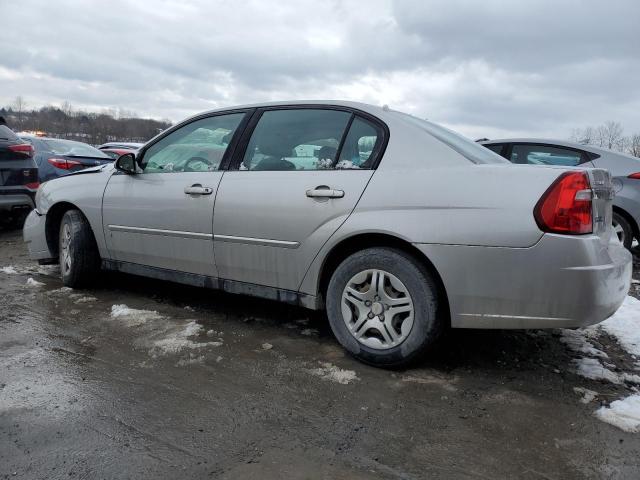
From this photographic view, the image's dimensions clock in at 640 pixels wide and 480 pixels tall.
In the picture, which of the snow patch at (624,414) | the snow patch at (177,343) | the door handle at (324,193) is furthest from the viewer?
the snow patch at (177,343)

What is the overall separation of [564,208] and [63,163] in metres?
7.93

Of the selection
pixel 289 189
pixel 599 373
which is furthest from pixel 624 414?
pixel 289 189

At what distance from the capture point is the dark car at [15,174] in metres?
6.51

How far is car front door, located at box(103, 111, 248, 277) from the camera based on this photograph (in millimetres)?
3525

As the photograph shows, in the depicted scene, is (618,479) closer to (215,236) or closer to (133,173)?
(215,236)

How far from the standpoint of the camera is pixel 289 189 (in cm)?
310

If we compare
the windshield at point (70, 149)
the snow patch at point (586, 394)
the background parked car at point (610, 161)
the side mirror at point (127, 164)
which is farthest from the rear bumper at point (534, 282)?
the windshield at point (70, 149)

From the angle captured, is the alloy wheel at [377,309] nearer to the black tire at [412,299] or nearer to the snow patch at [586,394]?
the black tire at [412,299]

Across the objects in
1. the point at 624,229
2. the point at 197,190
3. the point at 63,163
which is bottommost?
the point at 624,229

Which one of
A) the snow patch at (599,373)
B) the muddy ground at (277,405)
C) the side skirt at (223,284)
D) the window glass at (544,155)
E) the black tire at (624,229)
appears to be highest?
the window glass at (544,155)

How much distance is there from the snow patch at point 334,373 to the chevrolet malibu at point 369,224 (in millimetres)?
141

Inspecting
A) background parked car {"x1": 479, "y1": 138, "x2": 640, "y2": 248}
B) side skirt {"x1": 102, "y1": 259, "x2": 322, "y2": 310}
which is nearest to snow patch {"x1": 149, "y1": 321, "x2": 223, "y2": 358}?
side skirt {"x1": 102, "y1": 259, "x2": 322, "y2": 310}

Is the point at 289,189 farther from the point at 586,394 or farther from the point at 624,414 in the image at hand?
the point at 624,414

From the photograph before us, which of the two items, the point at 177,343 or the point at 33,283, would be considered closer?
the point at 177,343
